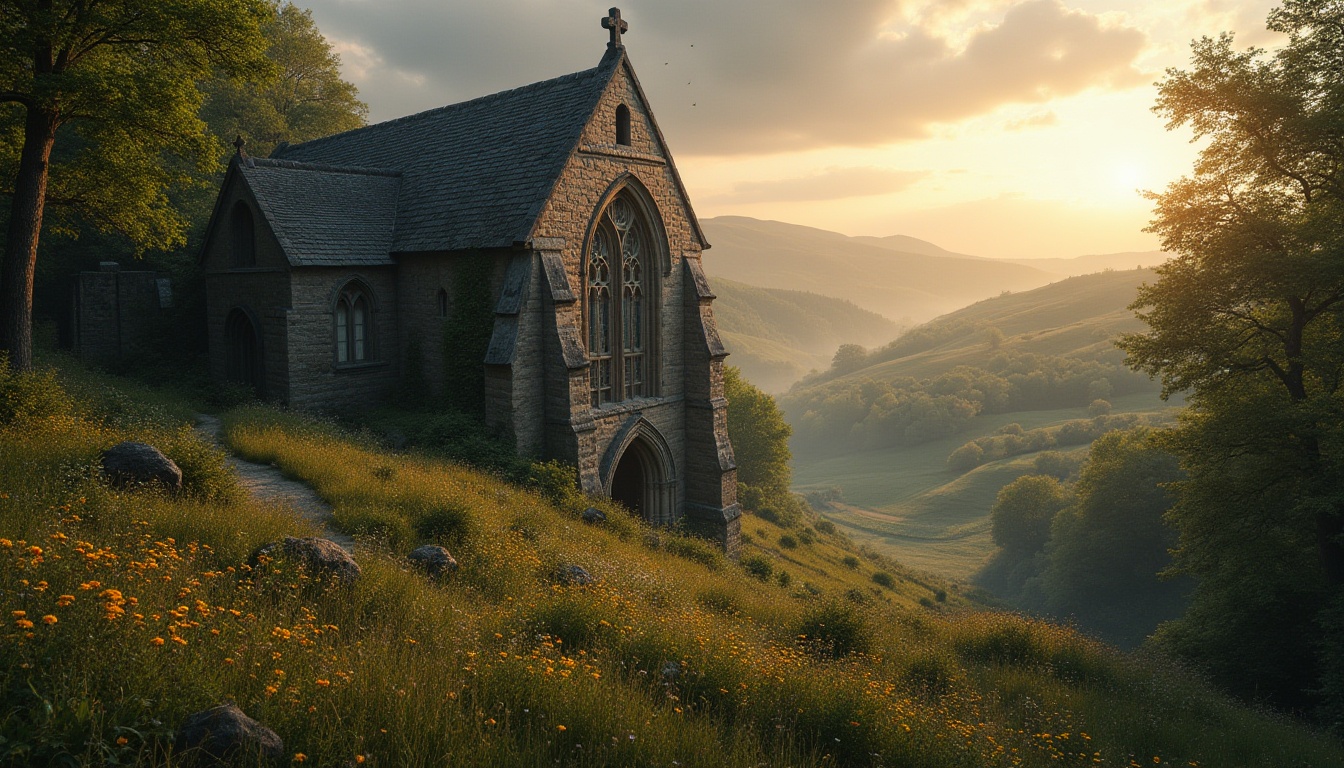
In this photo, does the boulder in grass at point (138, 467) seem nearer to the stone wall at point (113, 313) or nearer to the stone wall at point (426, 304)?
the stone wall at point (426, 304)

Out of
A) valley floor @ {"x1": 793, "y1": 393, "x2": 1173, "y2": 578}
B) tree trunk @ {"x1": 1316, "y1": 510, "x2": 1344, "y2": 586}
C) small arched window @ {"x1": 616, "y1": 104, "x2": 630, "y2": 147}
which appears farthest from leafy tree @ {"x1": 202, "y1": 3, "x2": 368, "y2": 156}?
valley floor @ {"x1": 793, "y1": 393, "x2": 1173, "y2": 578}

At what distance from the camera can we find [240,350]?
77.8ft

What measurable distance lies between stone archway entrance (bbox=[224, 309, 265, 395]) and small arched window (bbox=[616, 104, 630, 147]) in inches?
502

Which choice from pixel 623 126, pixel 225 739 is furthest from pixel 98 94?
pixel 225 739

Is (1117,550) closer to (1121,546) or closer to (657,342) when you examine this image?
(1121,546)

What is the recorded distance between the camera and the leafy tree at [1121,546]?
49.0 metres

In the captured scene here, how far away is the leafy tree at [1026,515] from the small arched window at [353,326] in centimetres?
6067

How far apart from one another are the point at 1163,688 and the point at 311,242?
2202 centimetres

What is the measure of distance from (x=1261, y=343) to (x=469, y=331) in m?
20.8

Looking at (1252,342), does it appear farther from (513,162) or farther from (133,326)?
(133,326)

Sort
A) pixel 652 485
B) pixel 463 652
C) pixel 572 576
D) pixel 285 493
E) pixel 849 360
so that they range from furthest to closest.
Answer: pixel 849 360 < pixel 652 485 < pixel 285 493 < pixel 572 576 < pixel 463 652

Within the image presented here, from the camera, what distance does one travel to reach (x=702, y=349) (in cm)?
2352

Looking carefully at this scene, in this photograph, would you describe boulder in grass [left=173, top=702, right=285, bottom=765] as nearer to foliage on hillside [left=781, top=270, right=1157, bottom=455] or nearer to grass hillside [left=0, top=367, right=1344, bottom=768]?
grass hillside [left=0, top=367, right=1344, bottom=768]

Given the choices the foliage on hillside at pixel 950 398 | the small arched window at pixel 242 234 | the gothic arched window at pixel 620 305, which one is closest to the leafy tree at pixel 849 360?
the foliage on hillside at pixel 950 398
